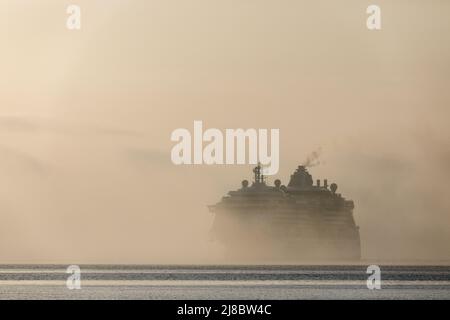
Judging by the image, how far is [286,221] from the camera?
320 ft

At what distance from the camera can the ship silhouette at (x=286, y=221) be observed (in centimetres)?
8938

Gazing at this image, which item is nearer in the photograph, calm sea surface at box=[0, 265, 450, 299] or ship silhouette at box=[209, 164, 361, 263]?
calm sea surface at box=[0, 265, 450, 299]

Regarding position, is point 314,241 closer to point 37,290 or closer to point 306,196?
point 306,196

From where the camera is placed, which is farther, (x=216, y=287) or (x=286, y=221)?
(x=286, y=221)

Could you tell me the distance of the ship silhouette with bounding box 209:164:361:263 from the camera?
8938 centimetres

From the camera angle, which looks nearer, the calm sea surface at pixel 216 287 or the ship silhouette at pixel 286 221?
the calm sea surface at pixel 216 287

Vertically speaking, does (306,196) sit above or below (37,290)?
above
